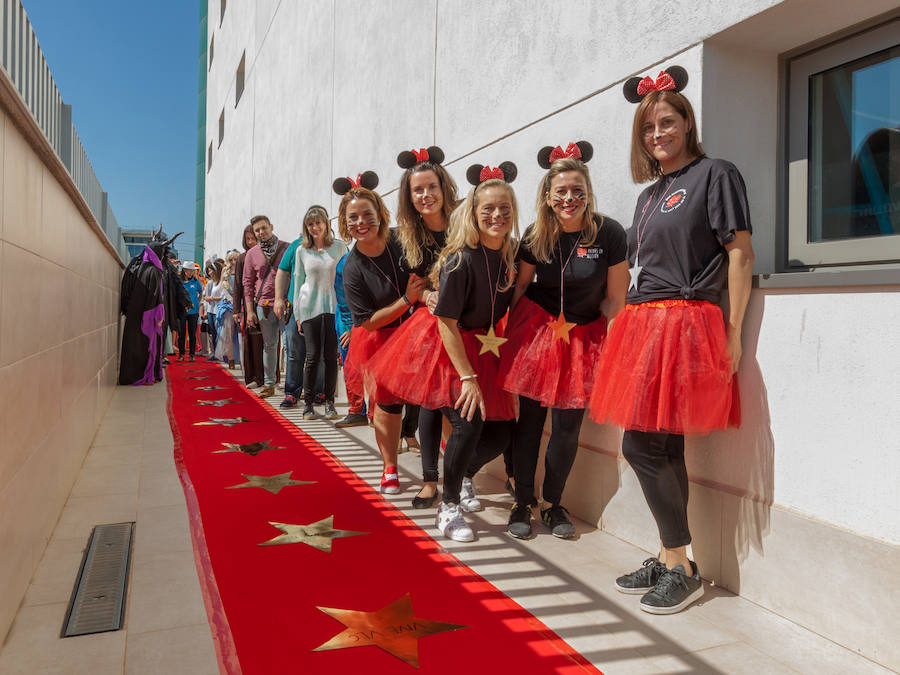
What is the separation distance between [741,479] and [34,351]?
2.65 m

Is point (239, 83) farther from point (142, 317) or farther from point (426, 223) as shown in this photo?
point (426, 223)

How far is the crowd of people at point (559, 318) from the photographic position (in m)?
2.18

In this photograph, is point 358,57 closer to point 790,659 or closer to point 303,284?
point 303,284

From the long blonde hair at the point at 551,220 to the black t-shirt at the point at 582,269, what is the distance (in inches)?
→ 1.0

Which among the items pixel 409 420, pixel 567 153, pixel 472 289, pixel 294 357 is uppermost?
pixel 567 153

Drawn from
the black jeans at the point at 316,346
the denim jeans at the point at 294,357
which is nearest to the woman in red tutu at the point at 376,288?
the black jeans at the point at 316,346

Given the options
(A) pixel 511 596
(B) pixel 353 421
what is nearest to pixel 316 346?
(B) pixel 353 421

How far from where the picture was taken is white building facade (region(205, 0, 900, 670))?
1.91 m

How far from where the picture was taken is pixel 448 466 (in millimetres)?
2945

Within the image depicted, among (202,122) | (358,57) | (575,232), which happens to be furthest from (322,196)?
(202,122)

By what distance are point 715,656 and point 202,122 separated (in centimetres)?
2797

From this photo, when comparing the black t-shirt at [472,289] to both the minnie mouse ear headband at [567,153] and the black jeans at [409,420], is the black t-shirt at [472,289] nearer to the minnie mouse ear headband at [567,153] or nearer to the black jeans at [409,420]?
the minnie mouse ear headband at [567,153]

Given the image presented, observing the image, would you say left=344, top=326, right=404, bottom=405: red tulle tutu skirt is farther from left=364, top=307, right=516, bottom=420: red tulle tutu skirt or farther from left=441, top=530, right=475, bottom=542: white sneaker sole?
left=441, top=530, right=475, bottom=542: white sneaker sole

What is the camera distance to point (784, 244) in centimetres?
254
